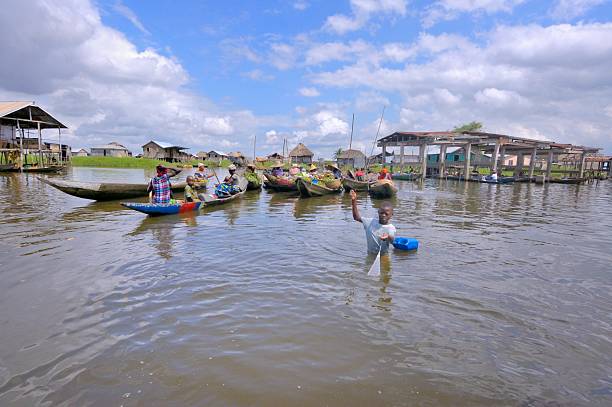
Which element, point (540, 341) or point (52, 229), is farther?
point (52, 229)

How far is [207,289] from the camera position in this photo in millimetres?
4828

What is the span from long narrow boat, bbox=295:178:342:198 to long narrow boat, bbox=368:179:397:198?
244 centimetres

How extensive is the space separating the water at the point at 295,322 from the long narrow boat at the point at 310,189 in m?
9.29

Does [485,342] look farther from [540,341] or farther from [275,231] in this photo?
[275,231]

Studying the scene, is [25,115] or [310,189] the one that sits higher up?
[25,115]

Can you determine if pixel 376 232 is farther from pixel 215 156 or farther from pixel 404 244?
pixel 215 156

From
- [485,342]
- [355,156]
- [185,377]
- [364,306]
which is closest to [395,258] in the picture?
[364,306]

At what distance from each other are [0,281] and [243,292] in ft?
11.3

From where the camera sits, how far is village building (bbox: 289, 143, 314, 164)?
63.4 m

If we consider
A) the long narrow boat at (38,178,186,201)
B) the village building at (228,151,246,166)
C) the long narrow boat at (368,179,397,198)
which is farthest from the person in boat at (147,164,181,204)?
the village building at (228,151,246,166)

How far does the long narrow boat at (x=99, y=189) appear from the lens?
11.6 meters

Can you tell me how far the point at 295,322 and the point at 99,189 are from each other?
11416 millimetres

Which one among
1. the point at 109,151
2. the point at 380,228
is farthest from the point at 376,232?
the point at 109,151

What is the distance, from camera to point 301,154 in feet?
209
